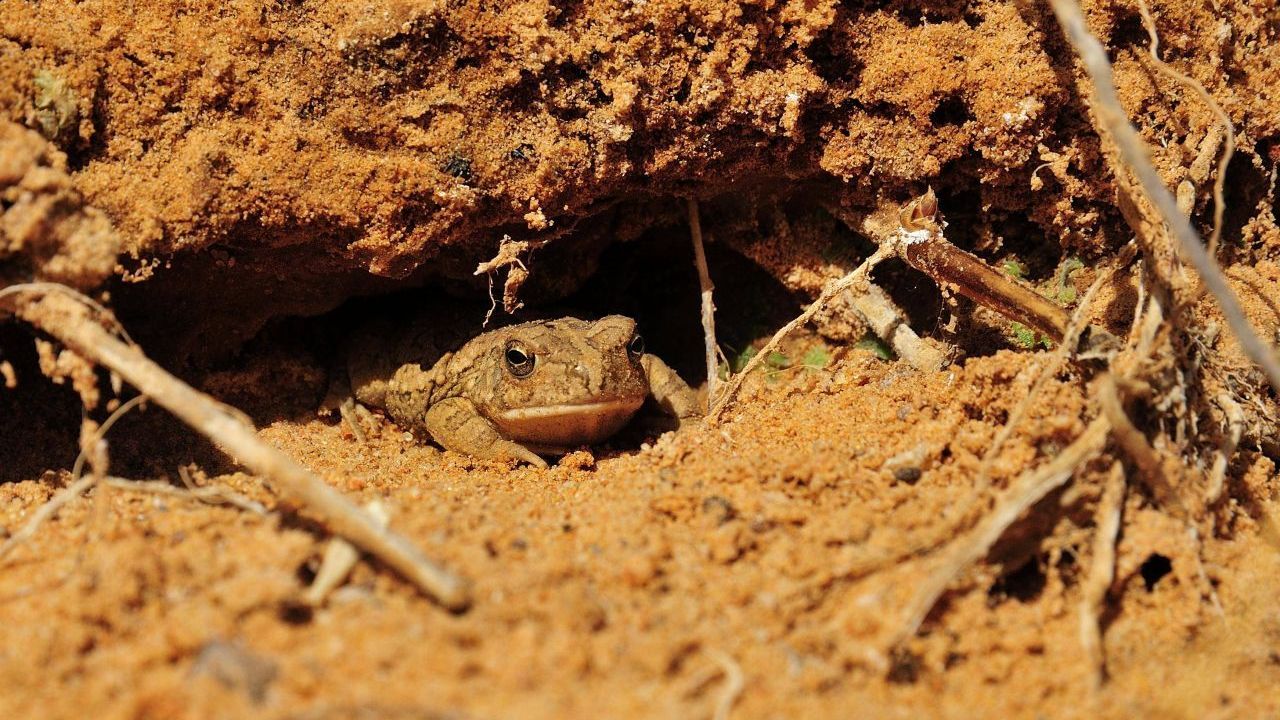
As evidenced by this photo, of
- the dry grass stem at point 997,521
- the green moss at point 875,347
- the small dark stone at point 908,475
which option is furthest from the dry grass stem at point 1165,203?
the green moss at point 875,347

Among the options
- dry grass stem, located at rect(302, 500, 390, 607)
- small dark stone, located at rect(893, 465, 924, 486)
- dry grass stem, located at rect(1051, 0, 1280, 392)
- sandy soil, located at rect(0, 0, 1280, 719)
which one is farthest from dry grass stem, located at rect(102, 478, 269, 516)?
dry grass stem, located at rect(1051, 0, 1280, 392)

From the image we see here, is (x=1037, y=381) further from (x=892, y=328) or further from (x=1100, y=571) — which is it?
(x=892, y=328)

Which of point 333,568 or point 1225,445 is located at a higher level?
point 333,568

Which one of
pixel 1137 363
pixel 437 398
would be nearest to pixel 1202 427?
pixel 1137 363

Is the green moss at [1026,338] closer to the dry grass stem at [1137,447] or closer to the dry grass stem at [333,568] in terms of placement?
the dry grass stem at [1137,447]

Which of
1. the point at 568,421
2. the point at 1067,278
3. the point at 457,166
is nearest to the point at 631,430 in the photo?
the point at 568,421

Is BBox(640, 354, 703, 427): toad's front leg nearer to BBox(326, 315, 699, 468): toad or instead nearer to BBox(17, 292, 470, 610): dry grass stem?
BBox(326, 315, 699, 468): toad
